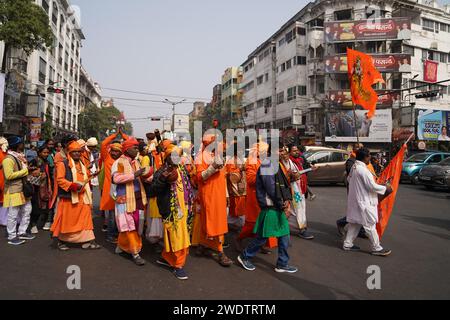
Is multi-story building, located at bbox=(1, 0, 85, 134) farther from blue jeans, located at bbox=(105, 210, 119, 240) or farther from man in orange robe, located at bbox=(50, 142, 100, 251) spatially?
blue jeans, located at bbox=(105, 210, 119, 240)

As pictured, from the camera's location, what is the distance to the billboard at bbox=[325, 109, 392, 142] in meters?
25.8

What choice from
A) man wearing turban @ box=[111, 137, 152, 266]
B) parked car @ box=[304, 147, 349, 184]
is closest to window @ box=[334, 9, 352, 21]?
parked car @ box=[304, 147, 349, 184]

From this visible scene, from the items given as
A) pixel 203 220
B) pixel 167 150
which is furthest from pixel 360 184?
pixel 167 150

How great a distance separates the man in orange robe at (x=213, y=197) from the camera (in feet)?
13.7

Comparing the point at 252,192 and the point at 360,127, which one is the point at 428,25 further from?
the point at 252,192

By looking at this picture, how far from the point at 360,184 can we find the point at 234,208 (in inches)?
83.8

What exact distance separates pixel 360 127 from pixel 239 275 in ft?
85.3

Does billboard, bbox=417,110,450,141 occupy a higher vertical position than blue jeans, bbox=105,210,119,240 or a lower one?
higher

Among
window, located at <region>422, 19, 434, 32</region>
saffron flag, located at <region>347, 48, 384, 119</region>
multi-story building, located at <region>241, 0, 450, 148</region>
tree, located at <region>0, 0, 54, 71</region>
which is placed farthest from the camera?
window, located at <region>422, 19, 434, 32</region>

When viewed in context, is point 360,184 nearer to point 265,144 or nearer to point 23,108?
point 265,144

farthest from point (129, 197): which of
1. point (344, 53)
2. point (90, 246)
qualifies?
point (344, 53)

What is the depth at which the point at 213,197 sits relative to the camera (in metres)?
4.21

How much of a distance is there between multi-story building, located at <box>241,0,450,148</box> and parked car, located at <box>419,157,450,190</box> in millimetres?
13431

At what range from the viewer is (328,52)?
27891mm
